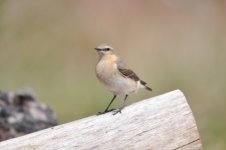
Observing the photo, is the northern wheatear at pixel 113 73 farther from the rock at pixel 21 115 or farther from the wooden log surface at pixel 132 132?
the rock at pixel 21 115

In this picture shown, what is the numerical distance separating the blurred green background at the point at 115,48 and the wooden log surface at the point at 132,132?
235 centimetres

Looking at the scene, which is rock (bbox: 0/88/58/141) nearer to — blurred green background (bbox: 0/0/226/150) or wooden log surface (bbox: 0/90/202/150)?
wooden log surface (bbox: 0/90/202/150)

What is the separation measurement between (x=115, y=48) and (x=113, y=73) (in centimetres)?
458

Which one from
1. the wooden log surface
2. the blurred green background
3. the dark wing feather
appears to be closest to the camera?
the wooden log surface

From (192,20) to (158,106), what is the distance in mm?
6260

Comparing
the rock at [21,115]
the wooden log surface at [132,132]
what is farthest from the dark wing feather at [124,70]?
the rock at [21,115]

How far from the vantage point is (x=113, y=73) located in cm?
470

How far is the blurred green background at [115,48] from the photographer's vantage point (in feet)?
26.3

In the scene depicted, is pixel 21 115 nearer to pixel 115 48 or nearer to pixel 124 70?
pixel 124 70

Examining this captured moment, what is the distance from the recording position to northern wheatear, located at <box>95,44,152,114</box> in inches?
183

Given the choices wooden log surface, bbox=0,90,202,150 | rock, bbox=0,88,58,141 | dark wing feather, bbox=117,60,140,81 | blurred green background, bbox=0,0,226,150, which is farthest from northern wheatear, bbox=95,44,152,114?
blurred green background, bbox=0,0,226,150

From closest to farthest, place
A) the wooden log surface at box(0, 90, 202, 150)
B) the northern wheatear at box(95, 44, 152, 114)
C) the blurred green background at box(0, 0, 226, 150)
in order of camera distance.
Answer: the wooden log surface at box(0, 90, 202, 150), the northern wheatear at box(95, 44, 152, 114), the blurred green background at box(0, 0, 226, 150)

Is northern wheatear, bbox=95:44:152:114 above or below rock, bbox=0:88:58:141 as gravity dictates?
above

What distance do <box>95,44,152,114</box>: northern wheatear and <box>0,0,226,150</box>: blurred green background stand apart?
1.73 m
